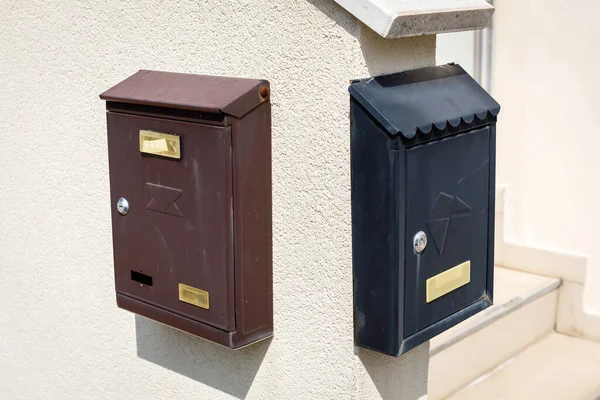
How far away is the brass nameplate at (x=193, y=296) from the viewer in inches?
77.0

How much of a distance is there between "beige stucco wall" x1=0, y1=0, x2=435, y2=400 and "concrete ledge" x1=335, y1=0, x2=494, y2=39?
0.19ft

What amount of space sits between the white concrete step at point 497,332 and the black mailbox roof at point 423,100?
1479 mm

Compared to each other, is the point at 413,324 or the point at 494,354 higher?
the point at 413,324

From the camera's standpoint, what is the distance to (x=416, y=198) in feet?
5.73

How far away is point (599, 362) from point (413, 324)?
2.24 m

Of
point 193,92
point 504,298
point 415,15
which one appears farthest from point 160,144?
point 504,298

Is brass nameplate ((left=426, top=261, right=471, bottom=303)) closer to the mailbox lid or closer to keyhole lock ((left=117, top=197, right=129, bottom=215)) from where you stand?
the mailbox lid

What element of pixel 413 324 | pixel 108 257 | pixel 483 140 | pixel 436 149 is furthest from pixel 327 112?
pixel 108 257

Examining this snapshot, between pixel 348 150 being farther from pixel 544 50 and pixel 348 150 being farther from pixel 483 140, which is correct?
pixel 544 50

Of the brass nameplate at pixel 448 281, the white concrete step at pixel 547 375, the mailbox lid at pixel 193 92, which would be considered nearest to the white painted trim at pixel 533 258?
the white concrete step at pixel 547 375

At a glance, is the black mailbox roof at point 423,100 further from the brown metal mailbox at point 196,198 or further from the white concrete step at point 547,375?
the white concrete step at point 547,375

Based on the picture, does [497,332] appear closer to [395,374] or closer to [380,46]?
[395,374]

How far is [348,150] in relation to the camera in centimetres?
179

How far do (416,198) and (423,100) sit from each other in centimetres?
22
